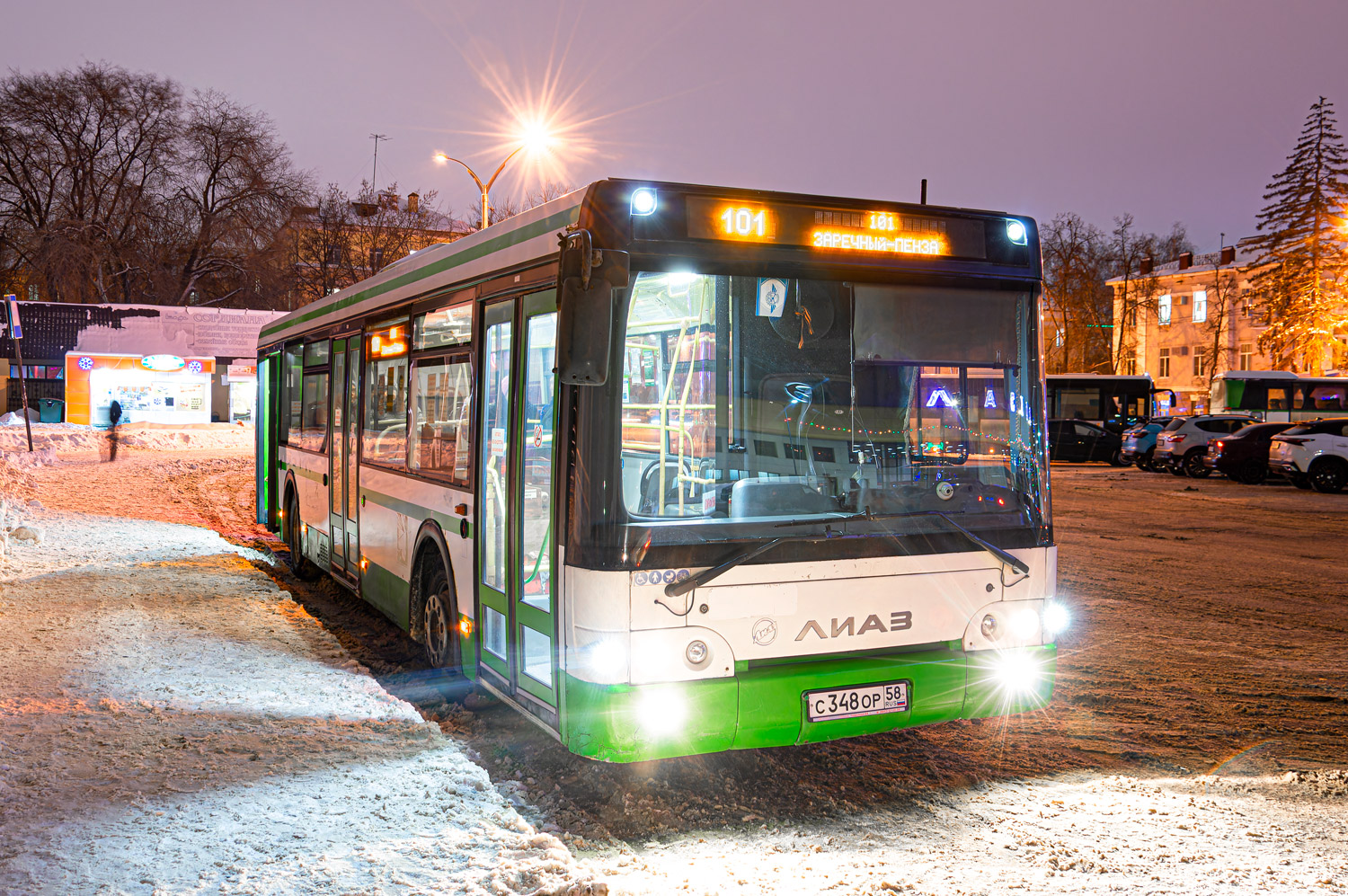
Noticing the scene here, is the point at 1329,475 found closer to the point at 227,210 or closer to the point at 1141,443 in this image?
the point at 1141,443

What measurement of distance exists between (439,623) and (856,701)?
10.1 feet

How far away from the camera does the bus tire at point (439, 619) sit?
22.9 feet

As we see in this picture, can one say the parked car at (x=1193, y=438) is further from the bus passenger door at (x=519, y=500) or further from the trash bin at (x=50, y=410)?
the trash bin at (x=50, y=410)

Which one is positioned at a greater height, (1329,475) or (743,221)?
(743,221)

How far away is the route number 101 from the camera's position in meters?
5.23

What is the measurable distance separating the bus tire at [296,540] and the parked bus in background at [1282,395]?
3958 cm

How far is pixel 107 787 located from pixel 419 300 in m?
3.83

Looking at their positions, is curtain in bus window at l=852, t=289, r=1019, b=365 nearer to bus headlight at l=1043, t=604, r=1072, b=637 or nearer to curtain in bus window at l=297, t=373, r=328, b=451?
bus headlight at l=1043, t=604, r=1072, b=637

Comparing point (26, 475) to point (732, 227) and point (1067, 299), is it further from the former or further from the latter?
point (1067, 299)

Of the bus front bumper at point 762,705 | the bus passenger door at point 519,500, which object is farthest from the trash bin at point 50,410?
the bus front bumper at point 762,705

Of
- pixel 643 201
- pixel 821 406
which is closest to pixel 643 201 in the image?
pixel 643 201

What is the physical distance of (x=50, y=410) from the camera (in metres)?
43.0

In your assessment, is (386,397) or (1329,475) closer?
(386,397)

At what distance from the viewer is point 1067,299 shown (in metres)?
72.8
